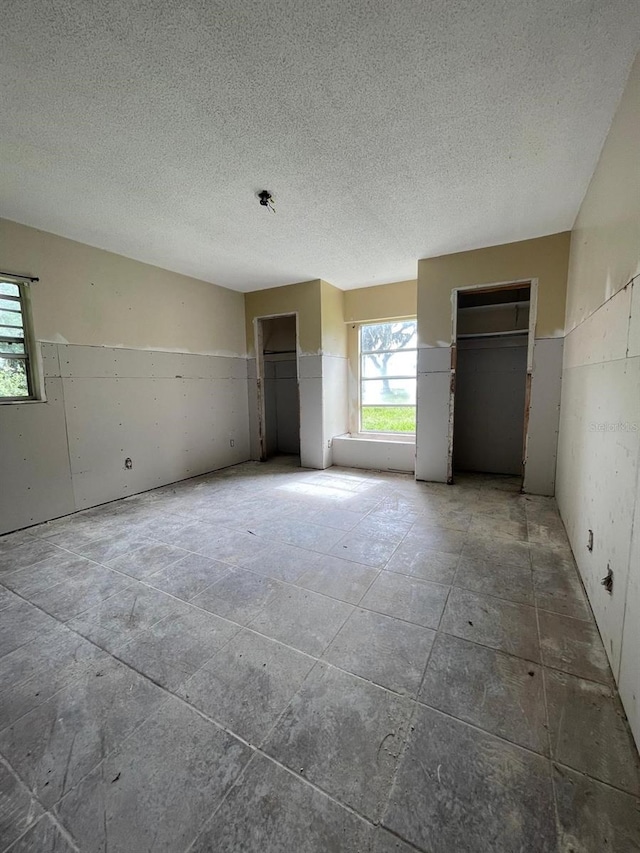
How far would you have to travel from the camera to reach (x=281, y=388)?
662 cm

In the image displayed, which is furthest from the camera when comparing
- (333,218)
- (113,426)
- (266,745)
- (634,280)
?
(113,426)

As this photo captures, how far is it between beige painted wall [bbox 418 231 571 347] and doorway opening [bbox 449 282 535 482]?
462 millimetres

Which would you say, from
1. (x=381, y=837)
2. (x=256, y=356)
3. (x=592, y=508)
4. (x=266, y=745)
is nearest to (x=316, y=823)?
(x=381, y=837)

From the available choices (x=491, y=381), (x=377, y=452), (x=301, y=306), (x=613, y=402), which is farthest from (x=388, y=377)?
(x=613, y=402)

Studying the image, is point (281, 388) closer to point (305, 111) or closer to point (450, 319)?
point (450, 319)

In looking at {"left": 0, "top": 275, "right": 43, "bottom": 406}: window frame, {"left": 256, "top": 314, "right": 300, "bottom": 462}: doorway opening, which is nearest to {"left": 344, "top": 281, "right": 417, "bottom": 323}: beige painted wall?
{"left": 256, "top": 314, "right": 300, "bottom": 462}: doorway opening

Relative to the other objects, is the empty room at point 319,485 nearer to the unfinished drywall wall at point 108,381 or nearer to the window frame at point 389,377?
the unfinished drywall wall at point 108,381

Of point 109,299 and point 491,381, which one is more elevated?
point 109,299

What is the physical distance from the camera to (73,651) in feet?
5.72

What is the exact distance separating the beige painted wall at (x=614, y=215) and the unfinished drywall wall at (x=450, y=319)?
0.78 m

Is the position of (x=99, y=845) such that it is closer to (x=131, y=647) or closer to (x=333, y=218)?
(x=131, y=647)

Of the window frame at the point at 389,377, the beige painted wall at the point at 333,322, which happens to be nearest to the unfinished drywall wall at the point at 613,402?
the window frame at the point at 389,377

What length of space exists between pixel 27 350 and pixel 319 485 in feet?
11.1

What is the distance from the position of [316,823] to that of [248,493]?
334 cm
